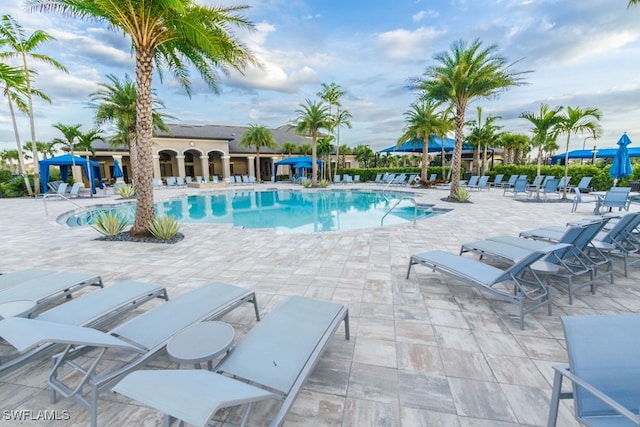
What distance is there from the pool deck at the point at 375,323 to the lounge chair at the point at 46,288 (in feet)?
2.45

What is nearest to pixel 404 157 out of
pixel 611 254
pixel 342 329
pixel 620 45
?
pixel 620 45

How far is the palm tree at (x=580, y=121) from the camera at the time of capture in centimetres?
1125

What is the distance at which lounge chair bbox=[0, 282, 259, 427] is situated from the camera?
5.45 ft

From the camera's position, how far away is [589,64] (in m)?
9.52

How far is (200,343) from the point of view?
2.01 metres

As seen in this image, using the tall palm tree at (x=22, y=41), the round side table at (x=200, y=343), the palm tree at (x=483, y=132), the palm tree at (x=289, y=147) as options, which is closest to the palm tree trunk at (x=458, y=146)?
the palm tree at (x=483, y=132)

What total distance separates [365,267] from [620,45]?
10931 mm

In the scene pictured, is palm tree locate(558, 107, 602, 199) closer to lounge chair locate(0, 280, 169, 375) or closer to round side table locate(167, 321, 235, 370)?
round side table locate(167, 321, 235, 370)

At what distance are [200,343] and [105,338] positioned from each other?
1.90 feet

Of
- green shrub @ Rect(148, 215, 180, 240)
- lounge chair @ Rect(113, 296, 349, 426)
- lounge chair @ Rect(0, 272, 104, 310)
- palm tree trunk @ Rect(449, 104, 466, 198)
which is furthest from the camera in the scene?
palm tree trunk @ Rect(449, 104, 466, 198)

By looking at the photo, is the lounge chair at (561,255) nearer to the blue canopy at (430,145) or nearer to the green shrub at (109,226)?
the green shrub at (109,226)

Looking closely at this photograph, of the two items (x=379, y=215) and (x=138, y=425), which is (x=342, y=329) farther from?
(x=379, y=215)

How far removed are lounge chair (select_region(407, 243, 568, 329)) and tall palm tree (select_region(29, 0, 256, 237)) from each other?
6.40m

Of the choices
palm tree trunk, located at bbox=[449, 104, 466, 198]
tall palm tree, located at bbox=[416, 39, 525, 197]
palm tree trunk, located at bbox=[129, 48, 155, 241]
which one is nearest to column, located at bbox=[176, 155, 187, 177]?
palm tree trunk, located at bbox=[129, 48, 155, 241]
